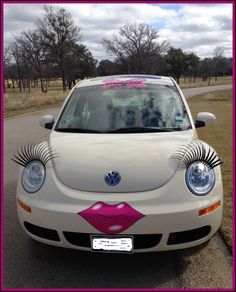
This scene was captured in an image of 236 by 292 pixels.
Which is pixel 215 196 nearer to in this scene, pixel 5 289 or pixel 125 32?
pixel 5 289

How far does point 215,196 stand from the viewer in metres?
3.24

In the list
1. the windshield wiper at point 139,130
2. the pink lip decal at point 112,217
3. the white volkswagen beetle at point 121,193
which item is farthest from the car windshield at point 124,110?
the pink lip decal at point 112,217

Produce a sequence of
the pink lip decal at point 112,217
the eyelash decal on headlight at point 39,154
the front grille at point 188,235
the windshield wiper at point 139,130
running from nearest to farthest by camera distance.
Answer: the pink lip decal at point 112,217 < the front grille at point 188,235 < the eyelash decal on headlight at point 39,154 < the windshield wiper at point 139,130

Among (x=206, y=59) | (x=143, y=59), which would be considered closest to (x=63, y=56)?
(x=143, y=59)

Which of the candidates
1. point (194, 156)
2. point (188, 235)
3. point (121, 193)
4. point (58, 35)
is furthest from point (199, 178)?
point (58, 35)

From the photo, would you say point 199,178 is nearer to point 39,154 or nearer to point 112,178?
point 112,178

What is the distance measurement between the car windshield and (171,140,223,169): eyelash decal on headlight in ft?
2.00

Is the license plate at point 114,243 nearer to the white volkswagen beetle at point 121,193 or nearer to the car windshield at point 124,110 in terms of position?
the white volkswagen beetle at point 121,193

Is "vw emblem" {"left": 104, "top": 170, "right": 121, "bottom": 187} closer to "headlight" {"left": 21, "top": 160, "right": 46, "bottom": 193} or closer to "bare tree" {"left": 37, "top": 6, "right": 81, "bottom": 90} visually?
"headlight" {"left": 21, "top": 160, "right": 46, "bottom": 193}

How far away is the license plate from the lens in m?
3.03

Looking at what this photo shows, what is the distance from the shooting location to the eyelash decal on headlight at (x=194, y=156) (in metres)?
3.33

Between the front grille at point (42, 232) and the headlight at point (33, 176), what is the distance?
0.98 ft

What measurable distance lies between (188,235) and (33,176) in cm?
140

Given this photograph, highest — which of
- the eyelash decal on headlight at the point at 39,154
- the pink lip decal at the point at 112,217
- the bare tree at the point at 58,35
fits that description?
the bare tree at the point at 58,35
